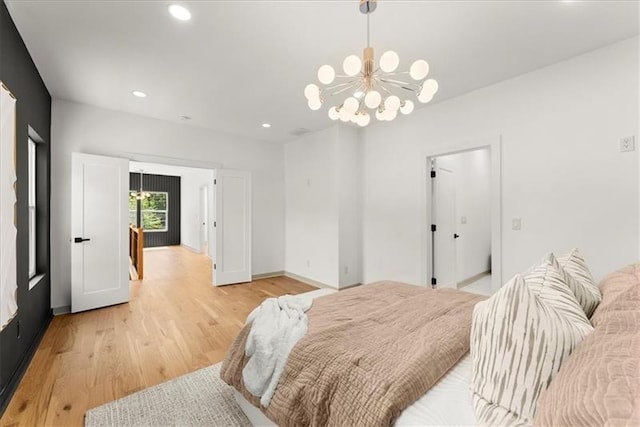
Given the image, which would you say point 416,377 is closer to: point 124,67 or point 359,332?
point 359,332

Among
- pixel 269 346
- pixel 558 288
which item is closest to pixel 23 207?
pixel 269 346

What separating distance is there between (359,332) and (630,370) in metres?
0.98

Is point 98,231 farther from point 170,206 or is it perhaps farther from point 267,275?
point 170,206

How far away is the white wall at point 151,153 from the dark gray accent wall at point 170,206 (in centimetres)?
625

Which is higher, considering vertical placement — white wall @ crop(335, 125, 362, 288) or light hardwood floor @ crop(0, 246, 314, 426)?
white wall @ crop(335, 125, 362, 288)

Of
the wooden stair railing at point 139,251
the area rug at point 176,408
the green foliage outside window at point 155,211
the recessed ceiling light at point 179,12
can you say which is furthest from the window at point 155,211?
the area rug at point 176,408

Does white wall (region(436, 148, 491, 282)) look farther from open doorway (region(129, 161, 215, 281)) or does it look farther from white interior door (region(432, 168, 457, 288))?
open doorway (region(129, 161, 215, 281))

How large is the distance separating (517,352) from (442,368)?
390 millimetres

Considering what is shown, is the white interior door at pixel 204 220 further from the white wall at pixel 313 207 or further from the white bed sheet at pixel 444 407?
the white bed sheet at pixel 444 407

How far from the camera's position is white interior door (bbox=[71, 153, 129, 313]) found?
3.40 meters

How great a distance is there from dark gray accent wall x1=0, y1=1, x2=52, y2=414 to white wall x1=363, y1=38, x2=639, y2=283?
366 cm

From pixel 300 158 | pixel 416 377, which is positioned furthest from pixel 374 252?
pixel 416 377

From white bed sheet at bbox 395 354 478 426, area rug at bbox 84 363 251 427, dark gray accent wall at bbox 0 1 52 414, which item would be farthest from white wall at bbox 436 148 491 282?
dark gray accent wall at bbox 0 1 52 414

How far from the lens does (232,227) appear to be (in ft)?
16.0
